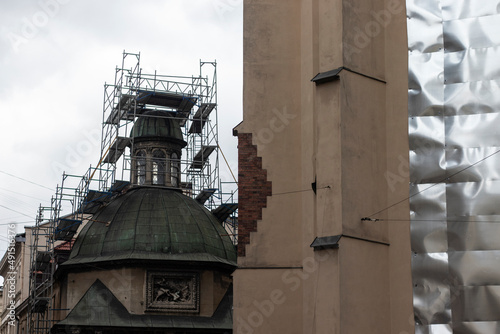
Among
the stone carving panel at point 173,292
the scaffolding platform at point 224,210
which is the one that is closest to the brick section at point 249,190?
the stone carving panel at point 173,292

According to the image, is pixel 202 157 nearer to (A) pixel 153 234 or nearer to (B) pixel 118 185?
(B) pixel 118 185

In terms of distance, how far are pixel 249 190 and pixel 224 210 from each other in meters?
24.3

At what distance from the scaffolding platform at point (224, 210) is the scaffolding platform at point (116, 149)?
5379 millimetres

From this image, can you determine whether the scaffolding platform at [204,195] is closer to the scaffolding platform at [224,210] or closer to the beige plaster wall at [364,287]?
the scaffolding platform at [224,210]

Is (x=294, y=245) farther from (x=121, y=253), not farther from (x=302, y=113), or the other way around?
(x=121, y=253)

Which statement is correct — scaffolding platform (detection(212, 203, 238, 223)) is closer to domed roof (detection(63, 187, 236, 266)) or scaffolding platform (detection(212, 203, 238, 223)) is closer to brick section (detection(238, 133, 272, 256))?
domed roof (detection(63, 187, 236, 266))

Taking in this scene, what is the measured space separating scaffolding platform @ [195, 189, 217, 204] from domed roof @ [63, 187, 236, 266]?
2.27 m

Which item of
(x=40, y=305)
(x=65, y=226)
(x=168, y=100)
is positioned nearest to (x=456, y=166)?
(x=40, y=305)

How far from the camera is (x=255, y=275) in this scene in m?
19.1

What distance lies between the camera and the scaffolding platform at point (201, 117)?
4638cm

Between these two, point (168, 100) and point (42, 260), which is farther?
point (168, 100)

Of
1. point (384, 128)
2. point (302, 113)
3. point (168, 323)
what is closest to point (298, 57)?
point (302, 113)

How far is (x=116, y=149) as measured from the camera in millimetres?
44781

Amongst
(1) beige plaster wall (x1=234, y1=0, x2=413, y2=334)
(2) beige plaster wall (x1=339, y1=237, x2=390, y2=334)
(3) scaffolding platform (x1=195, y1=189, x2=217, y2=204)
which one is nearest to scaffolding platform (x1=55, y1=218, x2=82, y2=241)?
(3) scaffolding platform (x1=195, y1=189, x2=217, y2=204)
